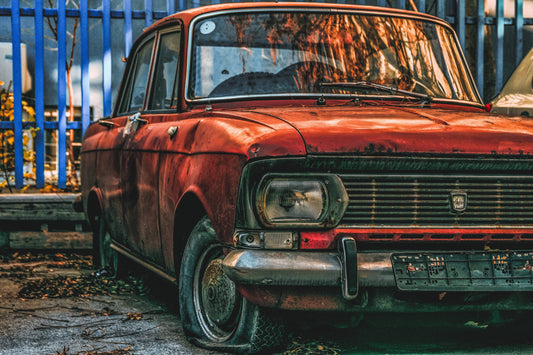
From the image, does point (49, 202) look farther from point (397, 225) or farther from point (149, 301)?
point (397, 225)

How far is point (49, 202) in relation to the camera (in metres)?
7.85

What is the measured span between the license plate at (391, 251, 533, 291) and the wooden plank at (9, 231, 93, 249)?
493 centimetres

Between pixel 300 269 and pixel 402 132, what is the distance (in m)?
0.75

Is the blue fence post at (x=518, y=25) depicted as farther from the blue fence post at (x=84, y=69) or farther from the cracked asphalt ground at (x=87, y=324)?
the cracked asphalt ground at (x=87, y=324)

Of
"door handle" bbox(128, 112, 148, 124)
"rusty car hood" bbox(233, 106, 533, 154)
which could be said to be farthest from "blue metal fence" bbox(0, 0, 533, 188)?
"rusty car hood" bbox(233, 106, 533, 154)

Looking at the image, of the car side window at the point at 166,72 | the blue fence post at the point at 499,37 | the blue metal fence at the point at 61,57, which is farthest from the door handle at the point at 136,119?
the blue fence post at the point at 499,37

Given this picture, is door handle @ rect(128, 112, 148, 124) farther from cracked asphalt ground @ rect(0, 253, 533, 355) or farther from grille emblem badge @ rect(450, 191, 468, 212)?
grille emblem badge @ rect(450, 191, 468, 212)

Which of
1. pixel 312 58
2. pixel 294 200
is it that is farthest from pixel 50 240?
pixel 294 200

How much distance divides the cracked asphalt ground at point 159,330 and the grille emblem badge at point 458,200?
646mm

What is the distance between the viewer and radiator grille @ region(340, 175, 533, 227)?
366cm

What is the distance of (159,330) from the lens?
467cm

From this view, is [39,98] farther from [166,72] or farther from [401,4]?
[166,72]

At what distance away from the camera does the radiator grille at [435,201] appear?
3.66 metres

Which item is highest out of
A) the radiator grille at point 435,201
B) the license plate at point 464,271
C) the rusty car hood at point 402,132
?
the rusty car hood at point 402,132
